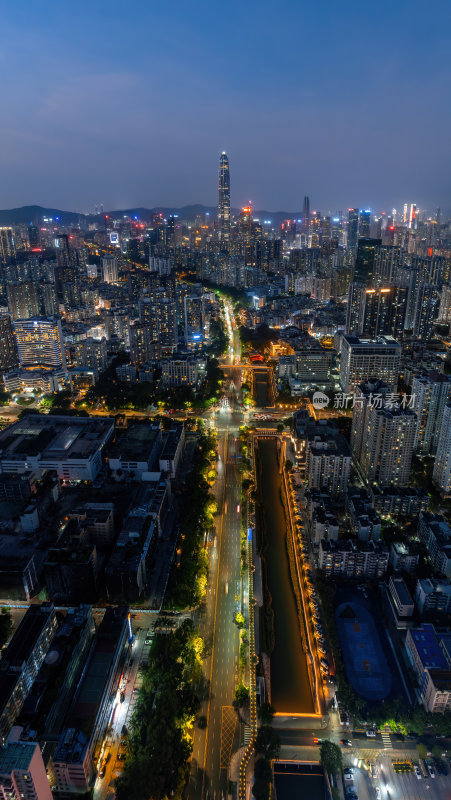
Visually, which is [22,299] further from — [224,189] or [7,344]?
[224,189]

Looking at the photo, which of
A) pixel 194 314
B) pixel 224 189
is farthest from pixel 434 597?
pixel 224 189

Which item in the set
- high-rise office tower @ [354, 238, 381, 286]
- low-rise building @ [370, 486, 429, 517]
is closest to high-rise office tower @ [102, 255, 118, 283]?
high-rise office tower @ [354, 238, 381, 286]

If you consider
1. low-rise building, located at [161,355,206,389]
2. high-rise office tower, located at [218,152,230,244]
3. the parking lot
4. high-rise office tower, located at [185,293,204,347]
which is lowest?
the parking lot

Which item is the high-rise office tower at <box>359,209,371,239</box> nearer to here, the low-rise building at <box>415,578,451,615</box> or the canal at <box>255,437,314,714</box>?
the canal at <box>255,437,314,714</box>

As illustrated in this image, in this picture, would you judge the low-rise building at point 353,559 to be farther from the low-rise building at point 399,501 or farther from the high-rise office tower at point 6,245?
the high-rise office tower at point 6,245

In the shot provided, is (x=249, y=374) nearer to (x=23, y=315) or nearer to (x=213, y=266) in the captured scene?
(x=23, y=315)

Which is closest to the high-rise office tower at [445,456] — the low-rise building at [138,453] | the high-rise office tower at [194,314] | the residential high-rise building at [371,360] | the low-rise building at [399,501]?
the low-rise building at [399,501]

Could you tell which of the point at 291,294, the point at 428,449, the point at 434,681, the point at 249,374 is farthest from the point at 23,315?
the point at 434,681
